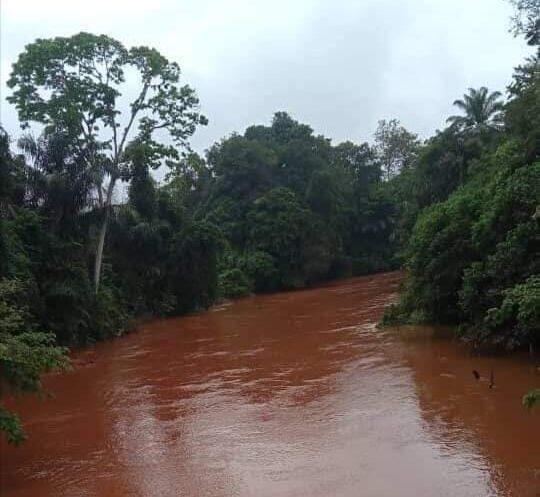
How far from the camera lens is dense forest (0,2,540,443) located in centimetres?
1301

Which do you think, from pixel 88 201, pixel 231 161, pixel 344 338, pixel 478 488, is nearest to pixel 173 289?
pixel 88 201

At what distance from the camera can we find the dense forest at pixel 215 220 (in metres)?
13.0

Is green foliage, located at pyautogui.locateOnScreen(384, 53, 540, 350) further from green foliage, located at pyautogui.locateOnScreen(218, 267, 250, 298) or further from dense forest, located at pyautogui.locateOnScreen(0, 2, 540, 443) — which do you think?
green foliage, located at pyautogui.locateOnScreen(218, 267, 250, 298)

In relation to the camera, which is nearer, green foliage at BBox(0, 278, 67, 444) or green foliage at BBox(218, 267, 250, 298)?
green foliage at BBox(0, 278, 67, 444)

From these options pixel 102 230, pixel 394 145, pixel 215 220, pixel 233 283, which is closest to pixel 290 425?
pixel 102 230

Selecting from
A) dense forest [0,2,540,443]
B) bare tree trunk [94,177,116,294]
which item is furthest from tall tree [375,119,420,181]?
bare tree trunk [94,177,116,294]

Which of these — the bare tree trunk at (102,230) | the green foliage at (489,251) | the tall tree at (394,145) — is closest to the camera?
the green foliage at (489,251)

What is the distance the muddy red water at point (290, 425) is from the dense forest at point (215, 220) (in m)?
1.39

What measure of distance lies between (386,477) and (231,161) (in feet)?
124

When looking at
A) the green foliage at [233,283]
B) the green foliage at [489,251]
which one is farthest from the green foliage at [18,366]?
the green foliage at [233,283]

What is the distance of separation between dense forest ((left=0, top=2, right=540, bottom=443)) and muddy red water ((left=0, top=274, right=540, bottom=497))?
4.56 feet

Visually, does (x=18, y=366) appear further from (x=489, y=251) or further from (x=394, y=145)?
(x=394, y=145)

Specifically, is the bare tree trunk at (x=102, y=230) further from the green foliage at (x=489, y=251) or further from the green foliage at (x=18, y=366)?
the green foliage at (x=18, y=366)

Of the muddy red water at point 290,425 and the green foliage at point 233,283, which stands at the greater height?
the green foliage at point 233,283
